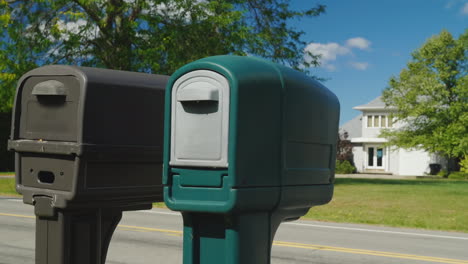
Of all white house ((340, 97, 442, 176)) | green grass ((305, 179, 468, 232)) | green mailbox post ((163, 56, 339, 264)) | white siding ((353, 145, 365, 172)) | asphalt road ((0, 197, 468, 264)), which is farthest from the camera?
white siding ((353, 145, 365, 172))

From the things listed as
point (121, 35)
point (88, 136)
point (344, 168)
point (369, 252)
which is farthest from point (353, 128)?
point (88, 136)

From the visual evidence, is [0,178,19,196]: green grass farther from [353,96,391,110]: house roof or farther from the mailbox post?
[353,96,391,110]: house roof

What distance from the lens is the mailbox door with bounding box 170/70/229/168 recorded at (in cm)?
322

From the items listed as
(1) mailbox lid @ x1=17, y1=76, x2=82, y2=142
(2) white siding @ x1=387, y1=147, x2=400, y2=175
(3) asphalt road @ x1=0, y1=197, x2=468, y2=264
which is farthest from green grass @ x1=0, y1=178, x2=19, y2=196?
(2) white siding @ x1=387, y1=147, x2=400, y2=175

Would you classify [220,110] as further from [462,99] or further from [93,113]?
[462,99]

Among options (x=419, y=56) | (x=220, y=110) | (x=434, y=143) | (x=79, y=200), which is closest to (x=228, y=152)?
(x=220, y=110)

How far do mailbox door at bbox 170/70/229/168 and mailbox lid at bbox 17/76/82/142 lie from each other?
0.75m

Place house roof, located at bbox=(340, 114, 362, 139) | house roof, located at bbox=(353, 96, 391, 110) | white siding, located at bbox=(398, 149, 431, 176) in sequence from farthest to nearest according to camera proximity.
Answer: house roof, located at bbox=(340, 114, 362, 139), house roof, located at bbox=(353, 96, 391, 110), white siding, located at bbox=(398, 149, 431, 176)

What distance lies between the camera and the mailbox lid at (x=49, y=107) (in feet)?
12.5

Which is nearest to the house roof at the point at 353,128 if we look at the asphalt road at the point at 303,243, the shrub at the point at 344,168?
the shrub at the point at 344,168

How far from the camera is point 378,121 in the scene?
4928 cm

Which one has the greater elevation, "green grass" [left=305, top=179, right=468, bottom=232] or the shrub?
the shrub

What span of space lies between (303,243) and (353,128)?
A: 154 feet

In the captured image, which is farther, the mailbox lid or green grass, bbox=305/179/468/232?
green grass, bbox=305/179/468/232
